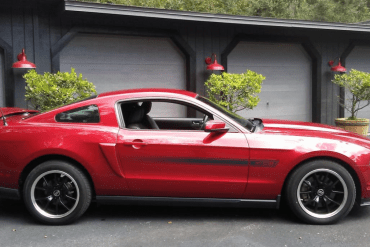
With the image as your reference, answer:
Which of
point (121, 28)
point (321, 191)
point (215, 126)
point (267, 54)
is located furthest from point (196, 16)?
point (321, 191)

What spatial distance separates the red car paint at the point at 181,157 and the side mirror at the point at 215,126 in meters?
0.08

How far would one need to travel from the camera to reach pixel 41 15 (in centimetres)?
961

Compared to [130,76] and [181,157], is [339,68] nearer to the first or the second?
[130,76]

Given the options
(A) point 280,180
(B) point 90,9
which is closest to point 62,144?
(A) point 280,180

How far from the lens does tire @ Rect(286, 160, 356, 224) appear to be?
443 centimetres

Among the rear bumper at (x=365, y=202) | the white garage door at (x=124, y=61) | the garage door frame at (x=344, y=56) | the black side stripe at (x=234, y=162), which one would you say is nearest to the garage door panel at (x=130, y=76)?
the white garage door at (x=124, y=61)

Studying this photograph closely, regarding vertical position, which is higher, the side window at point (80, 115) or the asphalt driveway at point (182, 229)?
the side window at point (80, 115)

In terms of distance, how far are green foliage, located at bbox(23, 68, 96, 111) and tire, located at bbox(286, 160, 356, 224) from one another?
17.1ft

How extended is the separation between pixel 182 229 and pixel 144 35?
732 cm

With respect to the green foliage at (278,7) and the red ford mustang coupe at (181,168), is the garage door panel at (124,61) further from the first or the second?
the green foliage at (278,7)

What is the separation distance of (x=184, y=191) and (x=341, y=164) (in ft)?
5.58

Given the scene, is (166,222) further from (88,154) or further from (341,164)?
(341,164)

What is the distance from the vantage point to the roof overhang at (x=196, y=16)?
916 cm

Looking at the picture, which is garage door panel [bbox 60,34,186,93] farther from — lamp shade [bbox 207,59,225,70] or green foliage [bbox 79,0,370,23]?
green foliage [bbox 79,0,370,23]
